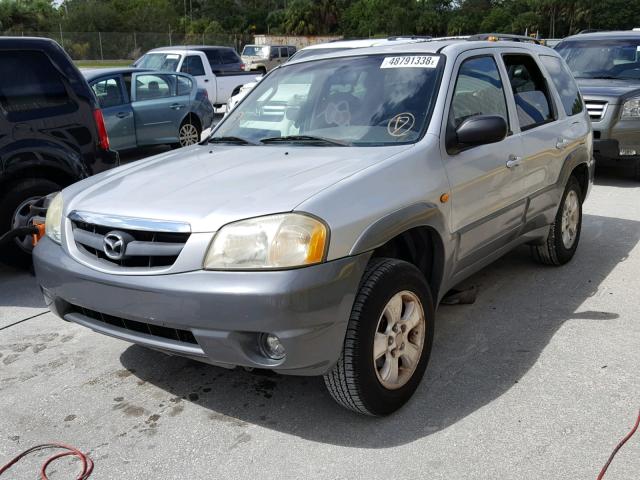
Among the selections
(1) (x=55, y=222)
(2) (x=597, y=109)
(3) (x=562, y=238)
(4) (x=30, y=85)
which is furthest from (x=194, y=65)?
(1) (x=55, y=222)

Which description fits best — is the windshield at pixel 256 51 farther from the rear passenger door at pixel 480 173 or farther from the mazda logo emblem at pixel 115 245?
the mazda logo emblem at pixel 115 245

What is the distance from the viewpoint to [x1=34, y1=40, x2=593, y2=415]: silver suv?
2.84 meters

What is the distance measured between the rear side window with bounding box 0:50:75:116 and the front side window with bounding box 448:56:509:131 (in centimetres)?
333

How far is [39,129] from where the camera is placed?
5480mm

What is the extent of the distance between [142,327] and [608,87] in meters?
8.03

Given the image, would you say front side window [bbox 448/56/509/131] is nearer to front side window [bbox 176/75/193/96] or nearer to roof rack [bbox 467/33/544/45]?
roof rack [bbox 467/33/544/45]

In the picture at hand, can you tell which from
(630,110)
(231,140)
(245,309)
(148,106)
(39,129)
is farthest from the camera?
(148,106)

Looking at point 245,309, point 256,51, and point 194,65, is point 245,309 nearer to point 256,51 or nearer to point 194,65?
point 194,65

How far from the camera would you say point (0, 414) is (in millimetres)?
3402

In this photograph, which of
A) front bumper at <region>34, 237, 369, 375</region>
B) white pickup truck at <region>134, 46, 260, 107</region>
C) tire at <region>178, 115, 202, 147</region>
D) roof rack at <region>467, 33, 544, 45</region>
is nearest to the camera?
front bumper at <region>34, 237, 369, 375</region>

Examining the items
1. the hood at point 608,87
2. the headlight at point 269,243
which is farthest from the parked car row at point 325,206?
the hood at point 608,87

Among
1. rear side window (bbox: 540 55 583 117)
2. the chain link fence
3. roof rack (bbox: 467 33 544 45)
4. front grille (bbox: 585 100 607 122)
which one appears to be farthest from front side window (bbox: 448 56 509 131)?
the chain link fence

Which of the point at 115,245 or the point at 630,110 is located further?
the point at 630,110

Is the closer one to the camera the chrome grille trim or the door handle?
the chrome grille trim
